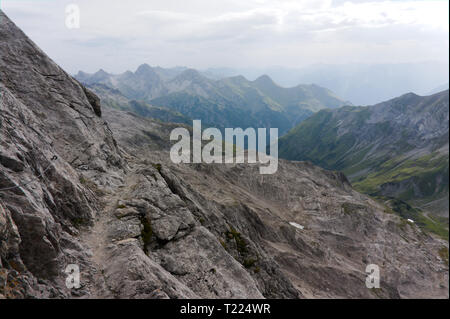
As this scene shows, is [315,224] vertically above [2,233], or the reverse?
[2,233]

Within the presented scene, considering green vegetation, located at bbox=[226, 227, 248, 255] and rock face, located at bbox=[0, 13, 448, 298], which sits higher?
rock face, located at bbox=[0, 13, 448, 298]

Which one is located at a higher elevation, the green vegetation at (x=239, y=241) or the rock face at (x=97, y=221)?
the rock face at (x=97, y=221)

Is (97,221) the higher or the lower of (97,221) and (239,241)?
the higher

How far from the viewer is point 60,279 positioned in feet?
67.7

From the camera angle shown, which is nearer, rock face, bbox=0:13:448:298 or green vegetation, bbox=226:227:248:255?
rock face, bbox=0:13:448:298

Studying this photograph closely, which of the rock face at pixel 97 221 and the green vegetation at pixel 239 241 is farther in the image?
the green vegetation at pixel 239 241

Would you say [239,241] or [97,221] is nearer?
[97,221]
